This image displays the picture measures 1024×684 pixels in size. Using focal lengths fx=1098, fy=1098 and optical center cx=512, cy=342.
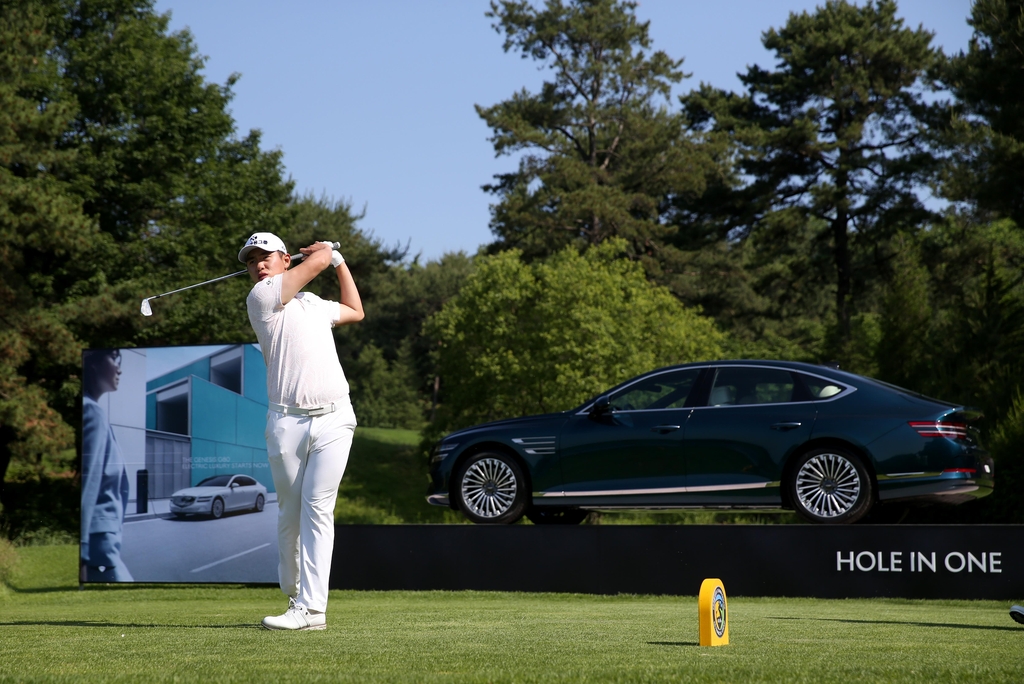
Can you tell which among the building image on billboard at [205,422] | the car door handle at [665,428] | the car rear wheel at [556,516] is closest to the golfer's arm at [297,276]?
the car door handle at [665,428]

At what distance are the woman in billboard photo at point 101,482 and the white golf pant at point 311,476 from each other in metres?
6.67

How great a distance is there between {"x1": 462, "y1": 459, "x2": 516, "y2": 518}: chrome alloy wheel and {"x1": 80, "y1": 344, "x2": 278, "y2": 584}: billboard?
2.26 metres

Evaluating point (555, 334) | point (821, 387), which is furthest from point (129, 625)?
point (555, 334)

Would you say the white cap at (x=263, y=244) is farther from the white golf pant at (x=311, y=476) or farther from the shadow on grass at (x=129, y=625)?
the shadow on grass at (x=129, y=625)

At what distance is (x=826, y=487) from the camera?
921 cm

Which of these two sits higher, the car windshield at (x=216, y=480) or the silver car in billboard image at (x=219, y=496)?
the car windshield at (x=216, y=480)

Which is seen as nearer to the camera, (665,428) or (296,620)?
(296,620)

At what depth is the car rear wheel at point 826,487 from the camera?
9125mm

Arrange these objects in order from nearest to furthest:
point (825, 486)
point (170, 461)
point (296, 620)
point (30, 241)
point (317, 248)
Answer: point (296, 620)
point (317, 248)
point (825, 486)
point (170, 461)
point (30, 241)

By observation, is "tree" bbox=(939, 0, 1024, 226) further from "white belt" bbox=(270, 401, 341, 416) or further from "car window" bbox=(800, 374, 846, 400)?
"white belt" bbox=(270, 401, 341, 416)

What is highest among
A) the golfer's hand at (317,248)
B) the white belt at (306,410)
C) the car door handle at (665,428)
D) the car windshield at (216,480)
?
the golfer's hand at (317,248)

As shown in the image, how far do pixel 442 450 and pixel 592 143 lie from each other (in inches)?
1139

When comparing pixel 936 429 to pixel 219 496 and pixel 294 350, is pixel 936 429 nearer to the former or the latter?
pixel 294 350

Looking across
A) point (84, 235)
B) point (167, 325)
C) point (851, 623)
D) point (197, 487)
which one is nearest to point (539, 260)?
point (167, 325)
